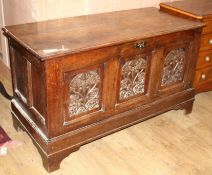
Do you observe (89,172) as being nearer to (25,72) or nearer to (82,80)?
(82,80)

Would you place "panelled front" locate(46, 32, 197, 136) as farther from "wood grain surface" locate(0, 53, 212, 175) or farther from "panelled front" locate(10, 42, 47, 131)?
"wood grain surface" locate(0, 53, 212, 175)

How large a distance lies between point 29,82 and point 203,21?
4.10 ft

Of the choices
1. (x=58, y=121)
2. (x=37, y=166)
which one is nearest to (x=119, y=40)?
(x=58, y=121)

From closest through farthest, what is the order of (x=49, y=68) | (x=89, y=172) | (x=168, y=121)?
(x=49, y=68), (x=89, y=172), (x=168, y=121)

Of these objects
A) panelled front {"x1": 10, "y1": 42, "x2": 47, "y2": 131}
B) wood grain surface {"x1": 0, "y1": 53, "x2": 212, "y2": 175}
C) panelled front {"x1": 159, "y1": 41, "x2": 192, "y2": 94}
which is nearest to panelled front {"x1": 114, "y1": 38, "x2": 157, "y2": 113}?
panelled front {"x1": 159, "y1": 41, "x2": 192, "y2": 94}

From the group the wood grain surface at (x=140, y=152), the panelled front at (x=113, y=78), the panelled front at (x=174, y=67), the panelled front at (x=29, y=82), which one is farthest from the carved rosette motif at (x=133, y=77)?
the panelled front at (x=29, y=82)

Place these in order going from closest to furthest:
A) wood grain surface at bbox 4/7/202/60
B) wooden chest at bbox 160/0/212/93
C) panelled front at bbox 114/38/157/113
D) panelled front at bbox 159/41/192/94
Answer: wood grain surface at bbox 4/7/202/60, panelled front at bbox 114/38/157/113, panelled front at bbox 159/41/192/94, wooden chest at bbox 160/0/212/93

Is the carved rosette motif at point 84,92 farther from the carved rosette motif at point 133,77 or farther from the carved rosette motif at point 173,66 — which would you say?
the carved rosette motif at point 173,66

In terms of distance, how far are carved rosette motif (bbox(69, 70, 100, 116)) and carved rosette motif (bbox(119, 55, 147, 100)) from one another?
189 millimetres

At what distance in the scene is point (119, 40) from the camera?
5.49 ft

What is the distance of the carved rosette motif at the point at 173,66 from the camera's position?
6.72ft

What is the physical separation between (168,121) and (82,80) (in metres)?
0.91

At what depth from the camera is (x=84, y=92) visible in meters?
1.72

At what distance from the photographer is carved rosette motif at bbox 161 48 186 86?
2.05 metres
